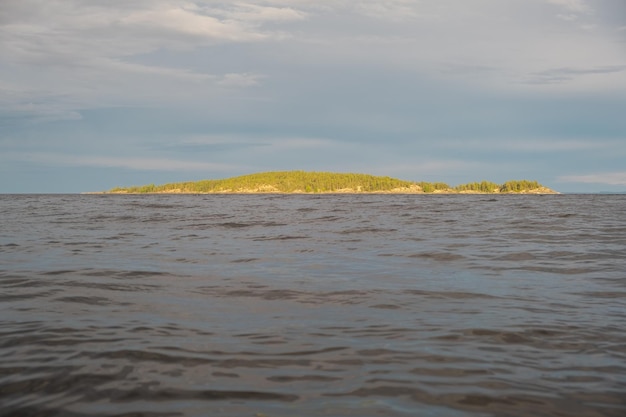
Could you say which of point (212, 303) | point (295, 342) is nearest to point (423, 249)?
point (212, 303)

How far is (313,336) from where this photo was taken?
543cm

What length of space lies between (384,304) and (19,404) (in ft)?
14.8

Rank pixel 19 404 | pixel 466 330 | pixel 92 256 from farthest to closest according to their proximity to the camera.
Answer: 1. pixel 92 256
2. pixel 466 330
3. pixel 19 404

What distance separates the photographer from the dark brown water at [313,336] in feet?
12.7

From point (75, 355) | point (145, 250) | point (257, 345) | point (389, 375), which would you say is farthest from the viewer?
point (145, 250)

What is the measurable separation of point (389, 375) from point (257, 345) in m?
1.47

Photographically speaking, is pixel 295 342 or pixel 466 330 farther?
pixel 466 330

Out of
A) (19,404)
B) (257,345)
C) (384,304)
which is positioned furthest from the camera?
(384,304)

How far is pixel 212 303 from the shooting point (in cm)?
707

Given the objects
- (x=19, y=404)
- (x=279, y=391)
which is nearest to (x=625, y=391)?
(x=279, y=391)

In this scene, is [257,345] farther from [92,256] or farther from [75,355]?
[92,256]

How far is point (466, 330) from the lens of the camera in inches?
222

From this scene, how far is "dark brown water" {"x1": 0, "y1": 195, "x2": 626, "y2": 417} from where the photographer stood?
3.87 meters

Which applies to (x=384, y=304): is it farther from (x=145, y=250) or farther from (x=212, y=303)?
(x=145, y=250)
